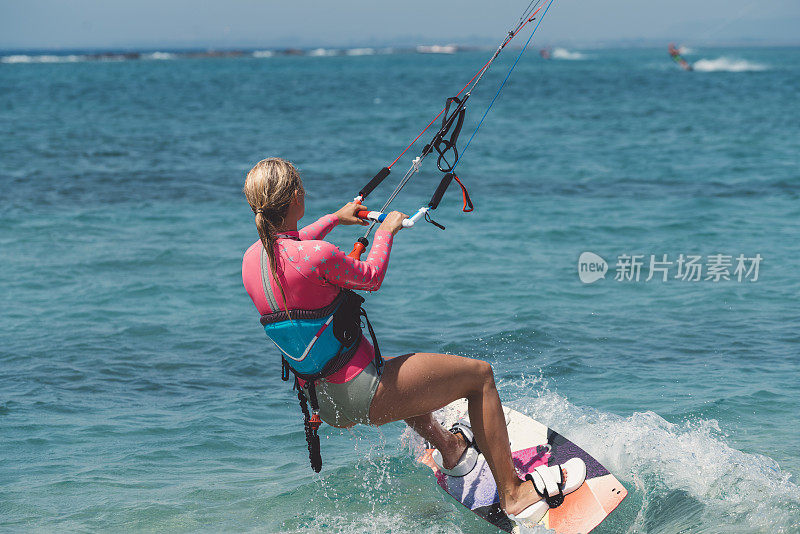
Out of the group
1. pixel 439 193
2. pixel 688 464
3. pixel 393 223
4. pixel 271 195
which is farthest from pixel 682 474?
pixel 271 195

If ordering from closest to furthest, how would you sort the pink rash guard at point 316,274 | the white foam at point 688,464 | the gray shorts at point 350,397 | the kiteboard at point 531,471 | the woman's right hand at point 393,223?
the pink rash guard at point 316,274
the gray shorts at point 350,397
the woman's right hand at point 393,223
the kiteboard at point 531,471
the white foam at point 688,464

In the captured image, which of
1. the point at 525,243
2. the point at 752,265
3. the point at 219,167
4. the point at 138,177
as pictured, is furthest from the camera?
the point at 219,167

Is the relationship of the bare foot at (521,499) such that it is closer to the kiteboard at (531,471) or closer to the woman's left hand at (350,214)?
the kiteboard at (531,471)

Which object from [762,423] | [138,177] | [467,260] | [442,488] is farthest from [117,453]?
[138,177]

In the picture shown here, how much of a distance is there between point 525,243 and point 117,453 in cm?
808

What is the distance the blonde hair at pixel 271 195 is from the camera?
410cm

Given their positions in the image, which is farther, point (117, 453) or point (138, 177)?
point (138, 177)

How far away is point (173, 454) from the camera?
6.37 m

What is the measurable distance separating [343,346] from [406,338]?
14.7ft

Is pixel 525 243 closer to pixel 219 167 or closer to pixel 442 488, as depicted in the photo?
pixel 442 488

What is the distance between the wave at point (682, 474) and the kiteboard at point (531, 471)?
0.25 metres

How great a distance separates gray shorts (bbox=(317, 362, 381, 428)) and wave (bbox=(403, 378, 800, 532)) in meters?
1.57

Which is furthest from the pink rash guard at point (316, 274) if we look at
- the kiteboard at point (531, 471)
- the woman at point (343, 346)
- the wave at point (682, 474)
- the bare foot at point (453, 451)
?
the wave at point (682, 474)

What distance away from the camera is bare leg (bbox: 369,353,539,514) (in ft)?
14.5
